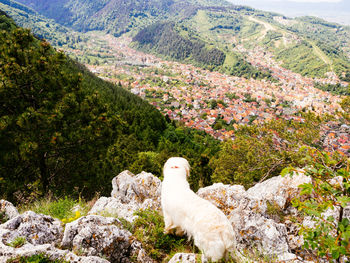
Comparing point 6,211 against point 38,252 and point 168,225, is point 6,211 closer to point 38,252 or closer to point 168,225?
point 38,252

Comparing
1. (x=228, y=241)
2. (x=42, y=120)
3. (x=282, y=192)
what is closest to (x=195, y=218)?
(x=228, y=241)

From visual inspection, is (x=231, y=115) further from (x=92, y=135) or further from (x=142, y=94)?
(x=92, y=135)

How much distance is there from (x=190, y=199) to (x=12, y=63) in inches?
279

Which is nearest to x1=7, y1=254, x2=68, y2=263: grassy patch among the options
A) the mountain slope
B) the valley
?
the mountain slope

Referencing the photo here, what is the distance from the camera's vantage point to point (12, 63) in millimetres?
6133

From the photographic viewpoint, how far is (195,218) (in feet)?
10.3

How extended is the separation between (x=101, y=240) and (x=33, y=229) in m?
1.10

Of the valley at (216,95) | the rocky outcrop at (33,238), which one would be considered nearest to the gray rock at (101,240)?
the rocky outcrop at (33,238)

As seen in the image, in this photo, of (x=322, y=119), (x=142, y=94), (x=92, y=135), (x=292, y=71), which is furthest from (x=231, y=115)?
(x=292, y=71)

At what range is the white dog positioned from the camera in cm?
286

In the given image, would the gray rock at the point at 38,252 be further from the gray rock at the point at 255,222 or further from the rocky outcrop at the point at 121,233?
the gray rock at the point at 255,222

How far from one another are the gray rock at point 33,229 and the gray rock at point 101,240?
10.4 inches

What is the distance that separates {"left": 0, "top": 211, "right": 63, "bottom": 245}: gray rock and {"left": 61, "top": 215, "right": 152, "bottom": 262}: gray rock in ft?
0.87

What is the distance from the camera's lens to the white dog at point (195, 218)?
2.86 meters
